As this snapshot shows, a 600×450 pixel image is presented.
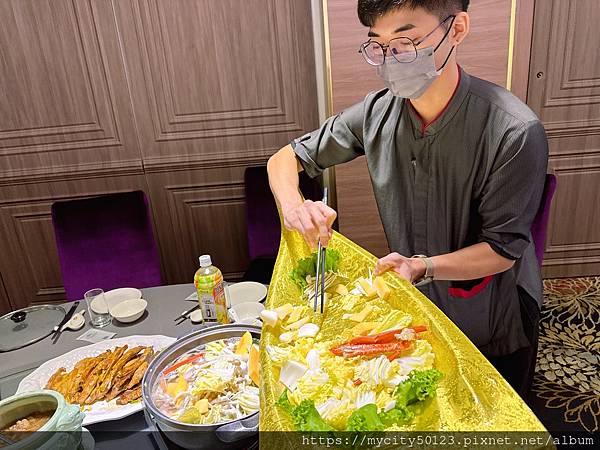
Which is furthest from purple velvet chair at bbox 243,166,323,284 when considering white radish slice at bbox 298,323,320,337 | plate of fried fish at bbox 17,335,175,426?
white radish slice at bbox 298,323,320,337

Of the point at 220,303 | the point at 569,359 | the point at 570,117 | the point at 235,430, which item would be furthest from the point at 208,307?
the point at 570,117

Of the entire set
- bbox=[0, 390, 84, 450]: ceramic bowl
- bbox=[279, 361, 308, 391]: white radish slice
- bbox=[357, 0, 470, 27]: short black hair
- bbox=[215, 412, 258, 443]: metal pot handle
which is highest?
bbox=[357, 0, 470, 27]: short black hair

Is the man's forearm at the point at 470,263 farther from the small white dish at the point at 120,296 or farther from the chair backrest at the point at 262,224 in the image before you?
the chair backrest at the point at 262,224

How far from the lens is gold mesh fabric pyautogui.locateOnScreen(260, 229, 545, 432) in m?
0.68

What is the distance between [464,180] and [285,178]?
0.55 m

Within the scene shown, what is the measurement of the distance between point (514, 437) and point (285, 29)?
8.69 feet

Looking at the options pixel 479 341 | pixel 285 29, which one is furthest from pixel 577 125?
pixel 479 341

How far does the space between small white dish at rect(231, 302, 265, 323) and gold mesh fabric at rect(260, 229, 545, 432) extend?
0.47m

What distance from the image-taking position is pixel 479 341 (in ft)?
4.71

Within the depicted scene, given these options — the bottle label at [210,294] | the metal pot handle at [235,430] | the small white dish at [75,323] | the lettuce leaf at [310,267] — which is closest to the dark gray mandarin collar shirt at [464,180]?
the lettuce leaf at [310,267]

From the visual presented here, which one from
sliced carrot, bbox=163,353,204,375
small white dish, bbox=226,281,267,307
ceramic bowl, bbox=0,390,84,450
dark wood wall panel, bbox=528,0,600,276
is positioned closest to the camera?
ceramic bowl, bbox=0,390,84,450

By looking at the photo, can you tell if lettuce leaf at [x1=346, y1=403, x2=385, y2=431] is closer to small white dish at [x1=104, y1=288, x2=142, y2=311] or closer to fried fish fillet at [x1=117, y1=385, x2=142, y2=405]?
fried fish fillet at [x1=117, y1=385, x2=142, y2=405]

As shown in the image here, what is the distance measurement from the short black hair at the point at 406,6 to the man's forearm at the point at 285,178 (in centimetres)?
54

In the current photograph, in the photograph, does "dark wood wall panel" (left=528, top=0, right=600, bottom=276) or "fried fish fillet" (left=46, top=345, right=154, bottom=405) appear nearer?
"fried fish fillet" (left=46, top=345, right=154, bottom=405)
